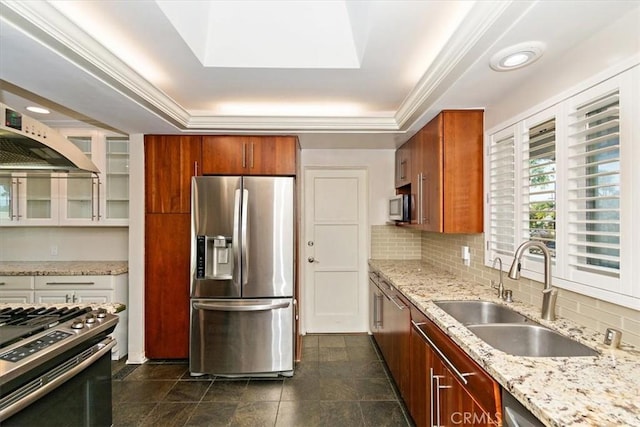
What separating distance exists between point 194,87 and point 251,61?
2.10 feet

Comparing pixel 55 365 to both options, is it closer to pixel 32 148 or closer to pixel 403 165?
pixel 32 148

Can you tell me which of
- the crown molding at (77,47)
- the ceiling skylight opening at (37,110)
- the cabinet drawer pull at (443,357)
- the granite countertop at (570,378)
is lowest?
the cabinet drawer pull at (443,357)

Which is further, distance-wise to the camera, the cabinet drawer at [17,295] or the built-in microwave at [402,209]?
the built-in microwave at [402,209]

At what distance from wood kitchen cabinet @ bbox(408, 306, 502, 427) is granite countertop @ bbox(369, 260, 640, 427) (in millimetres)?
77

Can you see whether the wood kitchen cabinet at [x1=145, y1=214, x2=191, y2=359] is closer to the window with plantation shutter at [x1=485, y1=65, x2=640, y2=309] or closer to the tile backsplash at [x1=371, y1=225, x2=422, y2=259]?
the tile backsplash at [x1=371, y1=225, x2=422, y2=259]

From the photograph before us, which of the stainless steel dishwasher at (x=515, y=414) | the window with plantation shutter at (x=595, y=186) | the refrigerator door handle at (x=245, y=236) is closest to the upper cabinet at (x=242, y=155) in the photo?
the refrigerator door handle at (x=245, y=236)

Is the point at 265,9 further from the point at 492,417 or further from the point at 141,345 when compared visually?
the point at 141,345

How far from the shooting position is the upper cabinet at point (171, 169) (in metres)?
3.00

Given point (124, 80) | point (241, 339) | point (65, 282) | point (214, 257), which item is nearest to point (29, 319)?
point (214, 257)

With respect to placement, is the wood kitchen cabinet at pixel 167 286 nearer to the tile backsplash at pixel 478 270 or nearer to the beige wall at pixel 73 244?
the beige wall at pixel 73 244

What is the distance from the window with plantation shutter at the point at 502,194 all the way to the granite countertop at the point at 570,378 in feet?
1.87

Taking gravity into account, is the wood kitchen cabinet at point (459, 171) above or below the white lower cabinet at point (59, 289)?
above

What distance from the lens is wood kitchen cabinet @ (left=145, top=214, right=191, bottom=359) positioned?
3.00 m

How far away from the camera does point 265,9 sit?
1.75 meters
